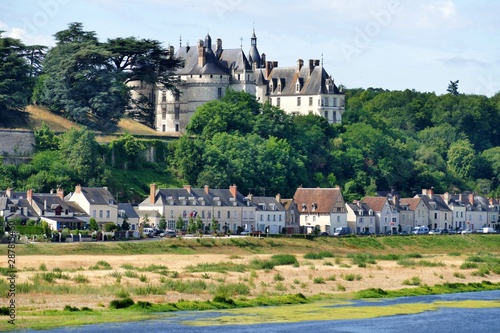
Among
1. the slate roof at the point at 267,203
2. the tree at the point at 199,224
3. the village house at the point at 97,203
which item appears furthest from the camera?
the slate roof at the point at 267,203

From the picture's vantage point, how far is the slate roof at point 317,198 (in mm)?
112062

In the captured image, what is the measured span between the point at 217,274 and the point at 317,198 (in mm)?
43644

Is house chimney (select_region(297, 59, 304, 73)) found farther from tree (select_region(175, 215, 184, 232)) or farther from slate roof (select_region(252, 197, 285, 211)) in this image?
tree (select_region(175, 215, 184, 232))

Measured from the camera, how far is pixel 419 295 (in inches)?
2665

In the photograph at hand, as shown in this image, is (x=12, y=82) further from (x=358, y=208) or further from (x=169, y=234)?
(x=358, y=208)

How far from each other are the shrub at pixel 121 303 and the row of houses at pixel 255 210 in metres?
A: 34.4

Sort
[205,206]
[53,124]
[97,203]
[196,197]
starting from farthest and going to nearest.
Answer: [53,124], [196,197], [205,206], [97,203]

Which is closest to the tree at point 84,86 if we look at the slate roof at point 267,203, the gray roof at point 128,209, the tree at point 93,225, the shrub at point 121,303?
the slate roof at point 267,203

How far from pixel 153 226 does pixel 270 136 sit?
1071 inches

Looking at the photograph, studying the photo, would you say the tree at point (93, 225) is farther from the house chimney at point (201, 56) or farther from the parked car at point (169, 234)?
the house chimney at point (201, 56)

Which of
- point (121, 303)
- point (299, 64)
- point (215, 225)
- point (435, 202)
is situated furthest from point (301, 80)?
point (121, 303)

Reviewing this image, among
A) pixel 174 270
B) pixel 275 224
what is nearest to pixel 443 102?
pixel 275 224

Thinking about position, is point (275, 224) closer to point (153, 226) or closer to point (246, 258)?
point (153, 226)

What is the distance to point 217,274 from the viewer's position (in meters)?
70.7
